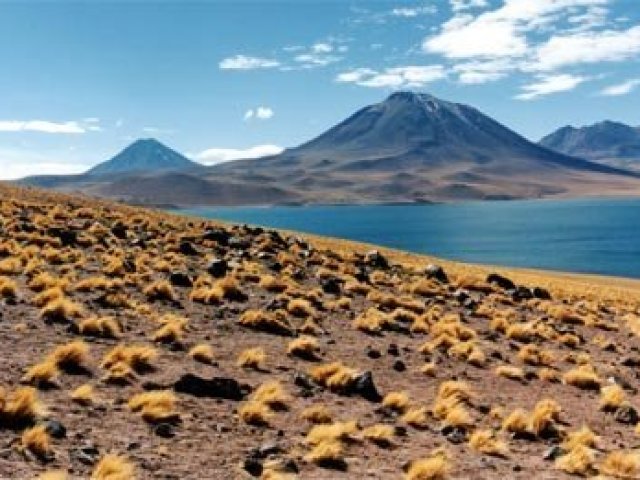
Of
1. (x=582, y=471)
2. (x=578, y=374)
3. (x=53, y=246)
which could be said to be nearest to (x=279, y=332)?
(x=578, y=374)

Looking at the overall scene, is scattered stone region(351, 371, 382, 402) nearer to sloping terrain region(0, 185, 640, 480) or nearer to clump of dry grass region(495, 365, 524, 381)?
sloping terrain region(0, 185, 640, 480)

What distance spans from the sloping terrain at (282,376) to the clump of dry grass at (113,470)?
0.10 feet

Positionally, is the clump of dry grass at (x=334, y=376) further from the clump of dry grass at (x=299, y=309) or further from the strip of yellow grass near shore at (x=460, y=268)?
the strip of yellow grass near shore at (x=460, y=268)

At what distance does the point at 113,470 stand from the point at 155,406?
2.79m

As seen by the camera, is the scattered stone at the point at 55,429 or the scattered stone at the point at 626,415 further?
the scattered stone at the point at 626,415

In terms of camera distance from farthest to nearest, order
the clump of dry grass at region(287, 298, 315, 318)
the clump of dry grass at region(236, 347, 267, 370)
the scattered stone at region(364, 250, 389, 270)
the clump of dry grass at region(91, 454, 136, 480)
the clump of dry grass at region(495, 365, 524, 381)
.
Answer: the scattered stone at region(364, 250, 389, 270), the clump of dry grass at region(287, 298, 315, 318), the clump of dry grass at region(495, 365, 524, 381), the clump of dry grass at region(236, 347, 267, 370), the clump of dry grass at region(91, 454, 136, 480)

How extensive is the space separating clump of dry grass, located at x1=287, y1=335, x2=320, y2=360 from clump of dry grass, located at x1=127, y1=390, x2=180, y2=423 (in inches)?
216

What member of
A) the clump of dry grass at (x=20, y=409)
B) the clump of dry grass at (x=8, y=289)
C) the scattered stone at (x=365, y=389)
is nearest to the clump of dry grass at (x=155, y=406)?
the clump of dry grass at (x=20, y=409)

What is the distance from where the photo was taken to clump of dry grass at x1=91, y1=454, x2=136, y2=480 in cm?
1008

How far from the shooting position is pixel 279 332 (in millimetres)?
20797

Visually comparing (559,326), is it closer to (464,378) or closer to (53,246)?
(464,378)

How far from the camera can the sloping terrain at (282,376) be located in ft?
39.2

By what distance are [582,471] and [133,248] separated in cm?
2234

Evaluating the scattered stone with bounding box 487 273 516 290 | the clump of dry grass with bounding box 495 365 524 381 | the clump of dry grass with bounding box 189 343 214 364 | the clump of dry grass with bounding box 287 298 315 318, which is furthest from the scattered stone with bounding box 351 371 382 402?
the scattered stone with bounding box 487 273 516 290
